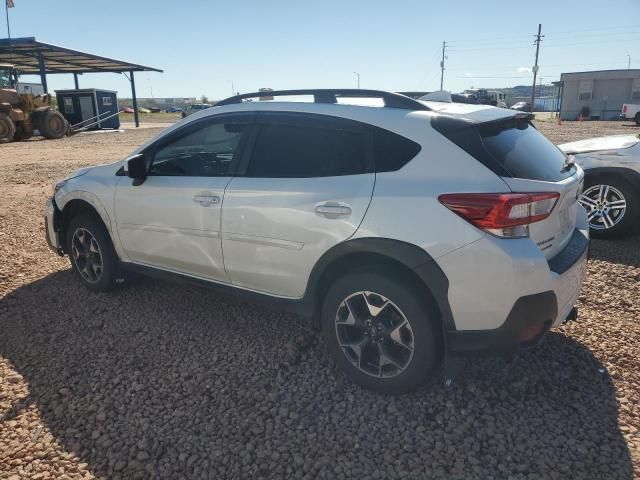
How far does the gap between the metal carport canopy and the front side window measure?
26.9 m

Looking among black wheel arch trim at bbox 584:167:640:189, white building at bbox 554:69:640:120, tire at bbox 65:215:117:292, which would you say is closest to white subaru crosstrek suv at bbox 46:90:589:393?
tire at bbox 65:215:117:292

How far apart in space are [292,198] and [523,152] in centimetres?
134

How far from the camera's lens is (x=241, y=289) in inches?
134

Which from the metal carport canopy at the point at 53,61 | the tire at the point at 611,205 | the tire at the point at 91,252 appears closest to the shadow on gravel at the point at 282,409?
the tire at the point at 91,252

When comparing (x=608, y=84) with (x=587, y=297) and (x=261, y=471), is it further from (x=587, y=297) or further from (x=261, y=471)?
(x=261, y=471)

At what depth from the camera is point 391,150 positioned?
2766 mm

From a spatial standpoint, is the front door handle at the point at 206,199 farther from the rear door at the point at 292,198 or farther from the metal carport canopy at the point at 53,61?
the metal carport canopy at the point at 53,61

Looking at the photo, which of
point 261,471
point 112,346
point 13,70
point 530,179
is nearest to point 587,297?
point 530,179

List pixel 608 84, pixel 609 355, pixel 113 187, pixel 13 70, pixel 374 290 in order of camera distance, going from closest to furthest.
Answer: pixel 374 290 < pixel 609 355 < pixel 113 187 < pixel 13 70 < pixel 608 84

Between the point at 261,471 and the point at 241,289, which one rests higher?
the point at 241,289

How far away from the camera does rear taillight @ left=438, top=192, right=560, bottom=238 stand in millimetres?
2402

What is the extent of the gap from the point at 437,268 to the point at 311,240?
764 millimetres

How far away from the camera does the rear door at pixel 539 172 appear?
2547 mm

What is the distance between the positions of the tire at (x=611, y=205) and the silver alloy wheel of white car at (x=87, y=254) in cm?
490
